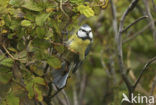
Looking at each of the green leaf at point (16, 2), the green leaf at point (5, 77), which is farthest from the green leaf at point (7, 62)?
the green leaf at point (16, 2)

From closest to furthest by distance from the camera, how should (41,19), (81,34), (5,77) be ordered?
(41,19) < (5,77) < (81,34)

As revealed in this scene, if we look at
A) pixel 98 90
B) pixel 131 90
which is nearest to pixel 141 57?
pixel 98 90

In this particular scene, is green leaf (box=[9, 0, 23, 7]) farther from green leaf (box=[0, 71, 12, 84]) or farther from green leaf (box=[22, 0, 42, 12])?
green leaf (box=[0, 71, 12, 84])

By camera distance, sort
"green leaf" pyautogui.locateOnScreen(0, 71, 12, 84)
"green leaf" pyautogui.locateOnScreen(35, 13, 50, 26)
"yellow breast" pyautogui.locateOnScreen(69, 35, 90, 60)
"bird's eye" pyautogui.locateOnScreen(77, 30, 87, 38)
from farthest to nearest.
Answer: "bird's eye" pyautogui.locateOnScreen(77, 30, 87, 38), "yellow breast" pyautogui.locateOnScreen(69, 35, 90, 60), "green leaf" pyautogui.locateOnScreen(0, 71, 12, 84), "green leaf" pyautogui.locateOnScreen(35, 13, 50, 26)


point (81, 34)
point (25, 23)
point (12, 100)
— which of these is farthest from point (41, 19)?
point (81, 34)

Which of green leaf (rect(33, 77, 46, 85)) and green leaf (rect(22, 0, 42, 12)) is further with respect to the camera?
green leaf (rect(33, 77, 46, 85))

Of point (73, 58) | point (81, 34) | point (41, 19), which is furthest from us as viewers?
point (81, 34)

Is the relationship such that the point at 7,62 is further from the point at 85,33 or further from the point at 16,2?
the point at 85,33

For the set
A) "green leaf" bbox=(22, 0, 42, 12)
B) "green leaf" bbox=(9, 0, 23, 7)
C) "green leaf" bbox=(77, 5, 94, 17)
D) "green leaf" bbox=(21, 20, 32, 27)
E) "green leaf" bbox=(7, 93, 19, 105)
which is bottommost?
"green leaf" bbox=(7, 93, 19, 105)

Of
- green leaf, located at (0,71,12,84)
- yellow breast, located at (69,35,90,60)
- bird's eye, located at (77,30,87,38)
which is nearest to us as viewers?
green leaf, located at (0,71,12,84)

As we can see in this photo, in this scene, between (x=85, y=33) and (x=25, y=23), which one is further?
(x=85, y=33)

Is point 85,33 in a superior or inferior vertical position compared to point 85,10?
inferior

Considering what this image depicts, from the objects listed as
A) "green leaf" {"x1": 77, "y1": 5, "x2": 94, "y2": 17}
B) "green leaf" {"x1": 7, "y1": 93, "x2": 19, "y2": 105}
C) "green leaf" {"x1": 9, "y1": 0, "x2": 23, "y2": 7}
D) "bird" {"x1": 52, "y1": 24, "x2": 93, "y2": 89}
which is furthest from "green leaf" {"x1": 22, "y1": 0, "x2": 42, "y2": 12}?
"green leaf" {"x1": 7, "y1": 93, "x2": 19, "y2": 105}

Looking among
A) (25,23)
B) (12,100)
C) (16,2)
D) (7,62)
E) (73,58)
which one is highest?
(16,2)
